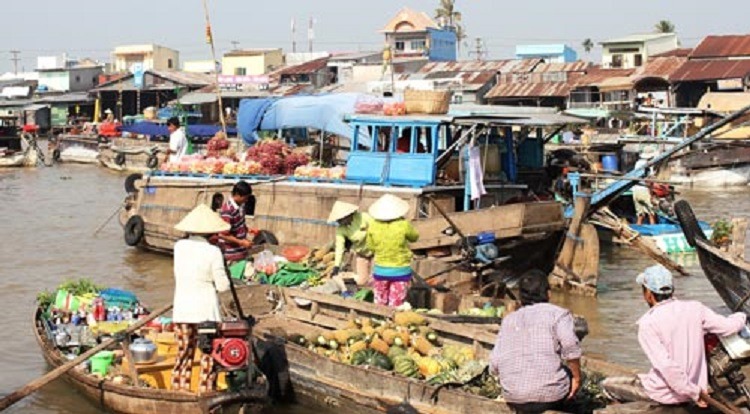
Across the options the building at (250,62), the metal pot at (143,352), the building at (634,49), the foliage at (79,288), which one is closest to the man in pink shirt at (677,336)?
the metal pot at (143,352)

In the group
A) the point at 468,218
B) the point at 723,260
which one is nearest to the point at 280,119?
the point at 468,218

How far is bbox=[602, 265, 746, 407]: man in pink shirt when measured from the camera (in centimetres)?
516

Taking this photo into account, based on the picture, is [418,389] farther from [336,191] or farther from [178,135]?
[178,135]

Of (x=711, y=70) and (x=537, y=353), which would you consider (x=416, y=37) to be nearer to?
(x=711, y=70)

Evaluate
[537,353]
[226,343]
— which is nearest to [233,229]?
[226,343]

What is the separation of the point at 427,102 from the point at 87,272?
6.14m

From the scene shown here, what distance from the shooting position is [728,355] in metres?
5.35

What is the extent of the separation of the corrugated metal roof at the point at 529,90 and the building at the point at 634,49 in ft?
16.3

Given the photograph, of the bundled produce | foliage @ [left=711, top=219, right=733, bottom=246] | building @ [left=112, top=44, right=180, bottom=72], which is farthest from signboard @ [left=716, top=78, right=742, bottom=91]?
building @ [left=112, top=44, right=180, bottom=72]

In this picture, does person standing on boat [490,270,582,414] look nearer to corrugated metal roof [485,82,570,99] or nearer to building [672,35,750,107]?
building [672,35,750,107]

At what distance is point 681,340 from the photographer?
5.16m

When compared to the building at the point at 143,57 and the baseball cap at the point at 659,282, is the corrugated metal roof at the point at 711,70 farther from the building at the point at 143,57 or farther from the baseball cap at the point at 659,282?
the building at the point at 143,57

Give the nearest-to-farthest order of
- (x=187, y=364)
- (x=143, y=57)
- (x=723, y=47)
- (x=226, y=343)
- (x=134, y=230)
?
(x=226, y=343)
(x=187, y=364)
(x=134, y=230)
(x=723, y=47)
(x=143, y=57)

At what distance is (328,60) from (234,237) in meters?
42.4
